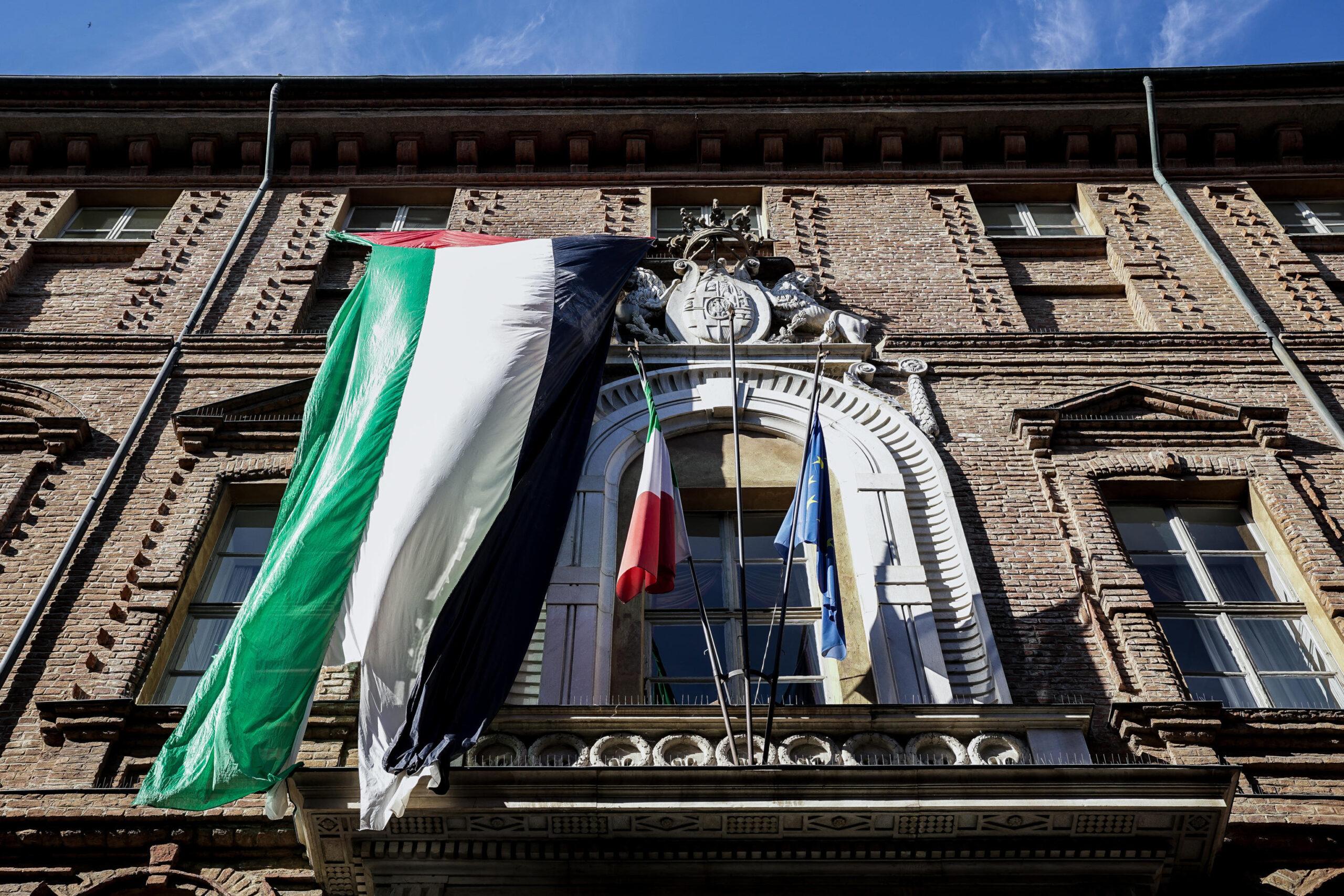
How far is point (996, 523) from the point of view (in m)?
9.88

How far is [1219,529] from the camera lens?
1037cm

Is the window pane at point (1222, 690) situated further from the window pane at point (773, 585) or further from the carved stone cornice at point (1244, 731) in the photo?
the window pane at point (773, 585)

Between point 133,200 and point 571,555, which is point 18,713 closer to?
point 571,555

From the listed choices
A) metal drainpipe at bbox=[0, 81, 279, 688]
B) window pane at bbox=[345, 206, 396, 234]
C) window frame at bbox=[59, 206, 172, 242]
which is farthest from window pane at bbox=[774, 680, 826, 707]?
window frame at bbox=[59, 206, 172, 242]

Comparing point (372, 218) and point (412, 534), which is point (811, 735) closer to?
point (412, 534)

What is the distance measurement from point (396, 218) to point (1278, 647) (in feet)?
32.7

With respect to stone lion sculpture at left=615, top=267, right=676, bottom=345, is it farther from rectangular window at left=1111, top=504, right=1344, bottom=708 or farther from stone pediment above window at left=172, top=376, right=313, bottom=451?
rectangular window at left=1111, top=504, right=1344, bottom=708

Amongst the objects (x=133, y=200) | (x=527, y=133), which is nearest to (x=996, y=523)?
(x=527, y=133)

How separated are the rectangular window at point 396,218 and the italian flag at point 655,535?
6.66 meters

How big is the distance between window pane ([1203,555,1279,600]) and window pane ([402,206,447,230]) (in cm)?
867

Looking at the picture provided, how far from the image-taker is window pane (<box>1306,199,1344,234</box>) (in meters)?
14.5

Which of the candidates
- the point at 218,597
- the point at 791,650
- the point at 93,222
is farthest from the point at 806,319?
the point at 93,222

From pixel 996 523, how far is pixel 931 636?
154cm

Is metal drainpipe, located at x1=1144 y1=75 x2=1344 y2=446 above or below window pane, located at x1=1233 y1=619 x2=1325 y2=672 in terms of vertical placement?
above
